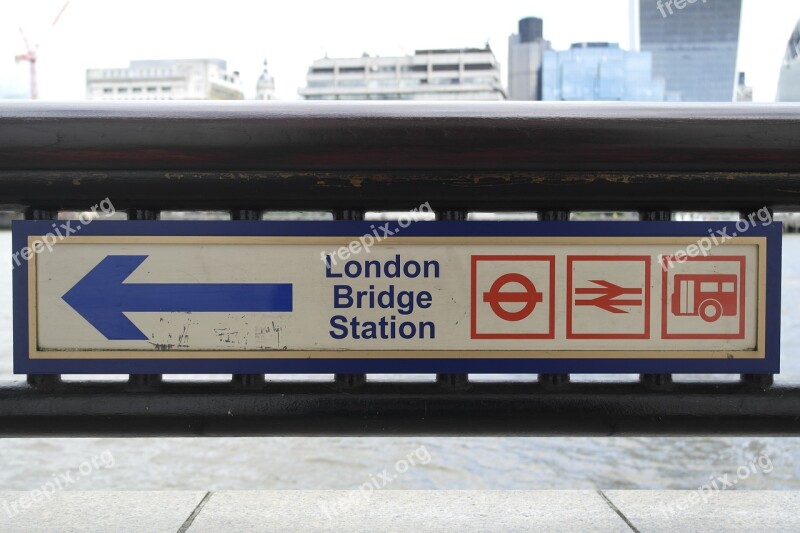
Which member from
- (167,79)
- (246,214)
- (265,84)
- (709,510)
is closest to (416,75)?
(265,84)

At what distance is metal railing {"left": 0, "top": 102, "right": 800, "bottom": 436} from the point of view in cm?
159

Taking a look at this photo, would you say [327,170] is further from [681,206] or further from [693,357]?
[693,357]

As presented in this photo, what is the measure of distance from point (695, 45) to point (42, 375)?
3891 inches

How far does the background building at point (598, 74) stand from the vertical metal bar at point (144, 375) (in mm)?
93239

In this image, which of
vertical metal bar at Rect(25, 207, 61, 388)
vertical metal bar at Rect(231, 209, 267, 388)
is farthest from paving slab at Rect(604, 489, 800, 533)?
vertical metal bar at Rect(25, 207, 61, 388)

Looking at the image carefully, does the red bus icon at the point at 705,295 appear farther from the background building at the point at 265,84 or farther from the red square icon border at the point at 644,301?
the background building at the point at 265,84

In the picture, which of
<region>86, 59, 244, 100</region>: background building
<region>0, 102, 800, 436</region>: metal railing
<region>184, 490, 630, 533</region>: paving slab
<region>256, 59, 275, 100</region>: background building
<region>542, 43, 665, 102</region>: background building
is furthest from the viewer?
<region>256, 59, 275, 100</region>: background building

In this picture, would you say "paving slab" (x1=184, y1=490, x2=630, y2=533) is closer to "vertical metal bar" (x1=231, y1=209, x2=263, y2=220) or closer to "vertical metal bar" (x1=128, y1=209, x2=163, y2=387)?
"vertical metal bar" (x1=128, y1=209, x2=163, y2=387)

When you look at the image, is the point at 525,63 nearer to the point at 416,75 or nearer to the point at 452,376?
the point at 416,75

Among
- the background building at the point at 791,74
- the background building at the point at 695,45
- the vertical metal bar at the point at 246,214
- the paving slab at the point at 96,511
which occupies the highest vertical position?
the background building at the point at 695,45

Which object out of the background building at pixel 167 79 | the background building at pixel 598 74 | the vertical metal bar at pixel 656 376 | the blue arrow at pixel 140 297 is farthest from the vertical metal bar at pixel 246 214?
the background building at pixel 167 79

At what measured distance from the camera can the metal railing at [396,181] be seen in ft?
5.22

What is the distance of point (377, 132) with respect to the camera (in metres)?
1.59

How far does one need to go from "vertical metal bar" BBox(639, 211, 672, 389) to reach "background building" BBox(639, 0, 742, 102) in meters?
68.5
